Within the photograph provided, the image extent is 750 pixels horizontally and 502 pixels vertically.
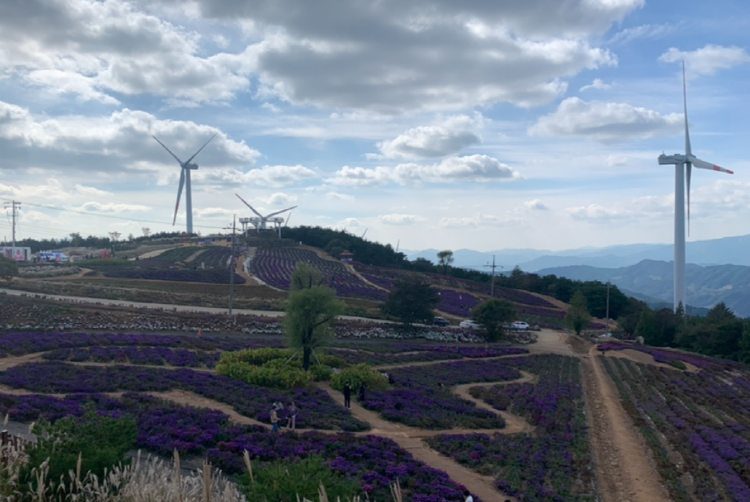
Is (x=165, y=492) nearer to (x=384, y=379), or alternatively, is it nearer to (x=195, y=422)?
(x=195, y=422)

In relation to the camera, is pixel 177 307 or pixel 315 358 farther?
pixel 177 307

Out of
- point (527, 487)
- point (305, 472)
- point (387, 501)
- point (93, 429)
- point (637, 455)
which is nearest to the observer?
point (305, 472)

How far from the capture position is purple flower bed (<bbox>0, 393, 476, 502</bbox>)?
16.2m

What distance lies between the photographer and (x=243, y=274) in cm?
9869

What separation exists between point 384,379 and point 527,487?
15.2 m

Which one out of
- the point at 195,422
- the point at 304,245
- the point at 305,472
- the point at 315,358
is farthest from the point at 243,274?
the point at 305,472

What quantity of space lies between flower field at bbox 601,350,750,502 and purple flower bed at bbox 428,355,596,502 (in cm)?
274

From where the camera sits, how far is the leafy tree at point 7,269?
2877 inches

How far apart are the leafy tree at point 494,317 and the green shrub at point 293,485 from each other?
2161 inches

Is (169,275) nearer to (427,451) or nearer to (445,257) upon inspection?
(445,257)

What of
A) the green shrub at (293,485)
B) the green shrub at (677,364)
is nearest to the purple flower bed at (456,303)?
the green shrub at (677,364)

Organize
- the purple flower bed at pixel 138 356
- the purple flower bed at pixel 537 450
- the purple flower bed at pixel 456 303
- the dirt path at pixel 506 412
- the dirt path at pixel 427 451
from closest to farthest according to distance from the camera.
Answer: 1. the dirt path at pixel 427 451
2. the purple flower bed at pixel 537 450
3. the dirt path at pixel 506 412
4. the purple flower bed at pixel 138 356
5. the purple flower bed at pixel 456 303

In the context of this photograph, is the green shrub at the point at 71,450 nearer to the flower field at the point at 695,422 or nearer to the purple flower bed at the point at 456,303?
the flower field at the point at 695,422

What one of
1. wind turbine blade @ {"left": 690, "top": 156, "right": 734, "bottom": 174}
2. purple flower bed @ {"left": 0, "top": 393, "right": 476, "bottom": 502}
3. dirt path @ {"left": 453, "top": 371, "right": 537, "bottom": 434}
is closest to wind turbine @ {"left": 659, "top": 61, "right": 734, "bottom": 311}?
wind turbine blade @ {"left": 690, "top": 156, "right": 734, "bottom": 174}
